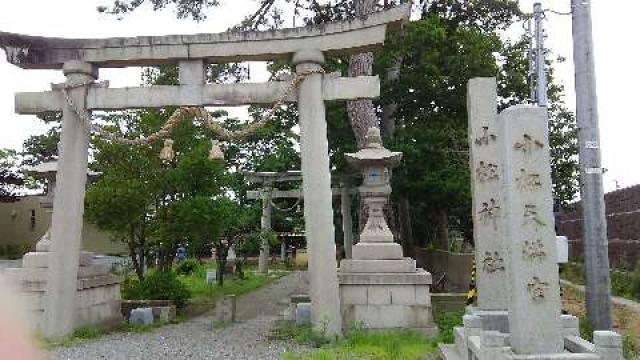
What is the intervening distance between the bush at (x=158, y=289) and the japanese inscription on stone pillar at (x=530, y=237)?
33.3 ft

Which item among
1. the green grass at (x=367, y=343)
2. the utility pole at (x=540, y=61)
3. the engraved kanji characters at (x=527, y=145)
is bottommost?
the green grass at (x=367, y=343)

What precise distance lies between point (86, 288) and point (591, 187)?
30.6ft

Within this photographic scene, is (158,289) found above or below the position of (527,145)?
below

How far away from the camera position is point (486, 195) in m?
9.02

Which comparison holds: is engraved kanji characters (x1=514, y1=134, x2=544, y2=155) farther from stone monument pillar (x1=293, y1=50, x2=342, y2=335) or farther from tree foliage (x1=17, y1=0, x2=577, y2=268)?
tree foliage (x1=17, y1=0, x2=577, y2=268)

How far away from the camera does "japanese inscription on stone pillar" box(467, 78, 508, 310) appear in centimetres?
873

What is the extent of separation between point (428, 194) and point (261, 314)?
18.1ft

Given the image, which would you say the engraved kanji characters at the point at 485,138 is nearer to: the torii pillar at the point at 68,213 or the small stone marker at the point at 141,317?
the torii pillar at the point at 68,213

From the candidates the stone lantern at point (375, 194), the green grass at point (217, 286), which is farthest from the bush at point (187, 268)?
the stone lantern at point (375, 194)

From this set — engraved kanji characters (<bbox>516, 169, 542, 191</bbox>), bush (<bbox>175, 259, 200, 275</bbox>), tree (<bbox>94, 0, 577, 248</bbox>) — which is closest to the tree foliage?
tree (<bbox>94, 0, 577, 248</bbox>)

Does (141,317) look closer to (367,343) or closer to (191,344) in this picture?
(191,344)

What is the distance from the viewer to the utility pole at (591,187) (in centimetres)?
790

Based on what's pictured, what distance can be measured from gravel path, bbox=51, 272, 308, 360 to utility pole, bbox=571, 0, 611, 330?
186 inches

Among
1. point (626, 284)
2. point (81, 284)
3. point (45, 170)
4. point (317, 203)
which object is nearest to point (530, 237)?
point (317, 203)
